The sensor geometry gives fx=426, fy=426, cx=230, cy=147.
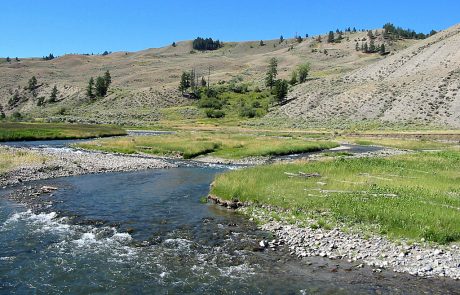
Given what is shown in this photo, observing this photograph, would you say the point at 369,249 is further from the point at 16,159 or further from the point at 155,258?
the point at 16,159

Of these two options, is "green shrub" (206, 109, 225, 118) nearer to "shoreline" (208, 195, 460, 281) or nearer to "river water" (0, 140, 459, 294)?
"river water" (0, 140, 459, 294)

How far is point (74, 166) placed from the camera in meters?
51.9

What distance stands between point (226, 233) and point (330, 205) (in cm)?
729

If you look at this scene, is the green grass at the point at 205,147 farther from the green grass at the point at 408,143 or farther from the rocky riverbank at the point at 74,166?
the green grass at the point at 408,143

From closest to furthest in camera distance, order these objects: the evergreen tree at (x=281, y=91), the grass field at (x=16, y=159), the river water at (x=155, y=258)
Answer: the river water at (x=155, y=258) → the grass field at (x=16, y=159) → the evergreen tree at (x=281, y=91)

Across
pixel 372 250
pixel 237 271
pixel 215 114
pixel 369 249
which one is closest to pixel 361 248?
pixel 369 249

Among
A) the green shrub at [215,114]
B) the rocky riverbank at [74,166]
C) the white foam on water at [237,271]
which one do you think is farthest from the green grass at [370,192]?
the green shrub at [215,114]

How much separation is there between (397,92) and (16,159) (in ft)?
377

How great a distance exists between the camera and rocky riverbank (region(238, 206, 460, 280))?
65.5 ft

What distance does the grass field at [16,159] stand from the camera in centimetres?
4751

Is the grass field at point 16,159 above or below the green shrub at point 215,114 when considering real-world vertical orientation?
below

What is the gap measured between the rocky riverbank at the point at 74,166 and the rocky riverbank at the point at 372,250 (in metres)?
30.2

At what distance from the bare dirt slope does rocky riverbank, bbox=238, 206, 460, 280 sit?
96.0 m

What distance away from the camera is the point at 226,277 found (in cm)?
1959
